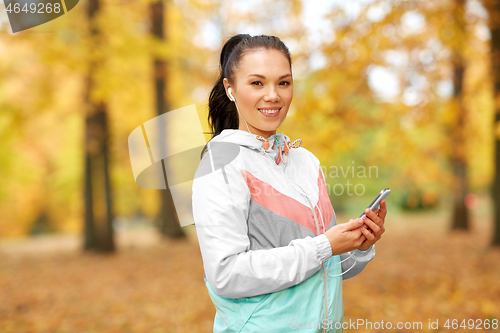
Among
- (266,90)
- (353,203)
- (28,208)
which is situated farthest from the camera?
(353,203)

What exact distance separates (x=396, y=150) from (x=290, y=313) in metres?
8.60

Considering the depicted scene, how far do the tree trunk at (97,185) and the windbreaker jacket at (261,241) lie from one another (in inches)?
298

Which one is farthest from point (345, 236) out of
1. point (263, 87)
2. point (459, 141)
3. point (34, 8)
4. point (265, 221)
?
point (459, 141)

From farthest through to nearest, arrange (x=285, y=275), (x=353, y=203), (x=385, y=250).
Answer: (x=353, y=203), (x=385, y=250), (x=285, y=275)

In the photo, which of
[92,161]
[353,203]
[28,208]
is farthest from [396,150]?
[28,208]

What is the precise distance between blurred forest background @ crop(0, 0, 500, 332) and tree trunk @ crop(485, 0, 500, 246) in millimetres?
31

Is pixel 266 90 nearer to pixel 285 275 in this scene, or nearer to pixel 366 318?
pixel 285 275

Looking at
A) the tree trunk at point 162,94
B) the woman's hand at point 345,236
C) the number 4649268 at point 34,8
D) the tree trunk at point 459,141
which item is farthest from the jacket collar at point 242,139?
the tree trunk at point 162,94

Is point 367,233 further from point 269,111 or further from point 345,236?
point 269,111

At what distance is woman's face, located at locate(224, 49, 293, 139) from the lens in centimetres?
143

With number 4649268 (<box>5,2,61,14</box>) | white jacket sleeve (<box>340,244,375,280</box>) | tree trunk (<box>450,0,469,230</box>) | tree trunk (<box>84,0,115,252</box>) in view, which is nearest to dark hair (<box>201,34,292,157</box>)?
white jacket sleeve (<box>340,244,375,280</box>)

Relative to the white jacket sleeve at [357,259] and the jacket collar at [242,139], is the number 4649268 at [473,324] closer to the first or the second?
the white jacket sleeve at [357,259]

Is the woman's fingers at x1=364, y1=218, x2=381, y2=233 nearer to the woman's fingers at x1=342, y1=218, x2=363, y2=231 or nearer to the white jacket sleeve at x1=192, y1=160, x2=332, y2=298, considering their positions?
the woman's fingers at x1=342, y1=218, x2=363, y2=231

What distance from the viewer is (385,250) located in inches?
336
